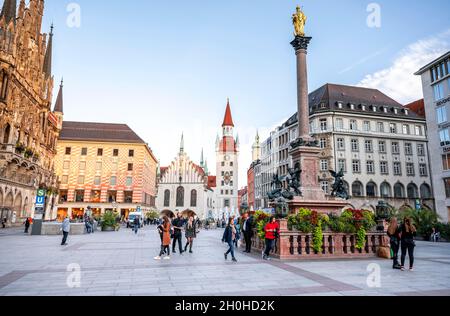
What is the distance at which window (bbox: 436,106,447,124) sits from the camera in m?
38.4

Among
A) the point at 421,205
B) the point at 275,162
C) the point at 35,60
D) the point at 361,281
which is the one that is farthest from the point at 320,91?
the point at 361,281

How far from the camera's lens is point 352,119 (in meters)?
49.8

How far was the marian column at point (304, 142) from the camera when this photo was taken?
17.3 m

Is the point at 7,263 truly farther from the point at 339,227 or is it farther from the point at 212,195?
the point at 212,195

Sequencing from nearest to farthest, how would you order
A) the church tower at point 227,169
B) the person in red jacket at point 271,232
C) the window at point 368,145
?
the person in red jacket at point 271,232
the window at point 368,145
the church tower at point 227,169

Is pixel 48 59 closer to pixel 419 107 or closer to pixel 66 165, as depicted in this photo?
pixel 66 165

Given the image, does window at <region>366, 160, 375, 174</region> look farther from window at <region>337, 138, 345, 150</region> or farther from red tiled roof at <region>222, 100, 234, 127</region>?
red tiled roof at <region>222, 100, 234, 127</region>

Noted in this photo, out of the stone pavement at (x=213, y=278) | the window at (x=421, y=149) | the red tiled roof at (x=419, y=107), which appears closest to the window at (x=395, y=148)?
the window at (x=421, y=149)

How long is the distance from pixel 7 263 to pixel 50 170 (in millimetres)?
45767

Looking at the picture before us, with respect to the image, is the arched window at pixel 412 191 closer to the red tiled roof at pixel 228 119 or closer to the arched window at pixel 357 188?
the arched window at pixel 357 188

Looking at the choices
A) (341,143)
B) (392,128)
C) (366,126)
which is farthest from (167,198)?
(392,128)

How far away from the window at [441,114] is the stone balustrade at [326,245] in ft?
110

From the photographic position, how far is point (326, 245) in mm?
12398
